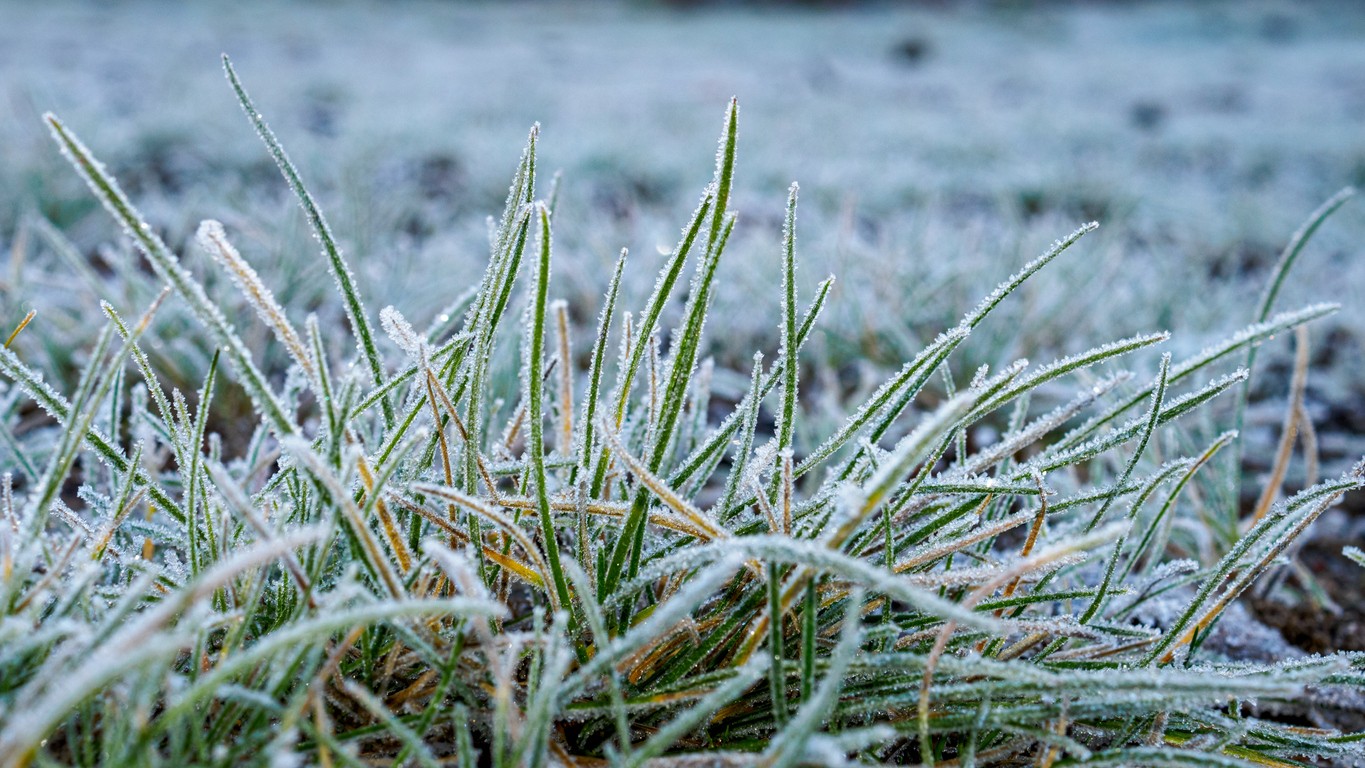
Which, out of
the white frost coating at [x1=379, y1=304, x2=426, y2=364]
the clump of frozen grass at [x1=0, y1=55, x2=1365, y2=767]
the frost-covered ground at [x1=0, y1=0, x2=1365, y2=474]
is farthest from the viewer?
the frost-covered ground at [x1=0, y1=0, x2=1365, y2=474]

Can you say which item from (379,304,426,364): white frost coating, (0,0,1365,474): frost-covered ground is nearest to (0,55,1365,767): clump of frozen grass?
(379,304,426,364): white frost coating

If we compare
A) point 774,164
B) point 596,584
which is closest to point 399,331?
point 596,584

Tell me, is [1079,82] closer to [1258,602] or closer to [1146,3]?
[1258,602]

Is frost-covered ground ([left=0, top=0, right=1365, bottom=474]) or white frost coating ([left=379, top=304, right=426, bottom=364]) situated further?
frost-covered ground ([left=0, top=0, right=1365, bottom=474])

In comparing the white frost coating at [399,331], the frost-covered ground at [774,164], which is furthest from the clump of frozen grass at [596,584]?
the frost-covered ground at [774,164]

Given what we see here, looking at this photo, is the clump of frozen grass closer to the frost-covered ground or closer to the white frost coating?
the white frost coating

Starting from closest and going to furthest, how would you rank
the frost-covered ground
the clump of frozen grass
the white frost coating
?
the clump of frozen grass
the white frost coating
the frost-covered ground

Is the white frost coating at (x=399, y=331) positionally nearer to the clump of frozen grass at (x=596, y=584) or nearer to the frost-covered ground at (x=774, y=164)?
the clump of frozen grass at (x=596, y=584)
